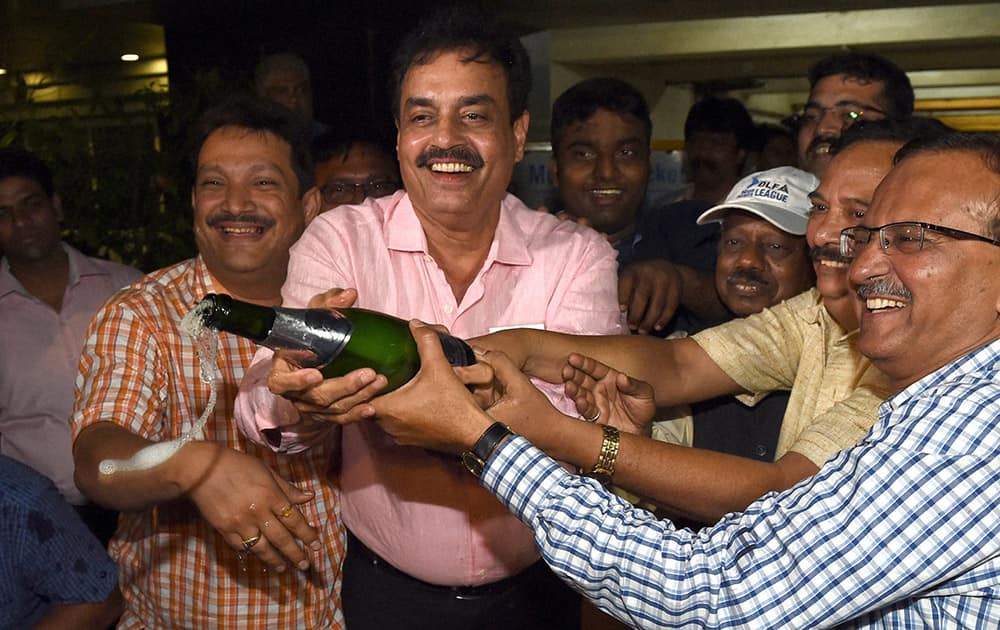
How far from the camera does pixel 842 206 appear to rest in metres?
2.33

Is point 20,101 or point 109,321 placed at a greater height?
point 20,101

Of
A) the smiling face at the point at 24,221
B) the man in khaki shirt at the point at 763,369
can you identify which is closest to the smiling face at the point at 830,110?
the man in khaki shirt at the point at 763,369

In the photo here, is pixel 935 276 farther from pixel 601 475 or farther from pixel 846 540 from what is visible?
pixel 601 475

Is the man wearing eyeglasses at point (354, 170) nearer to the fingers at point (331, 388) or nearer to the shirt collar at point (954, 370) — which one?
the fingers at point (331, 388)

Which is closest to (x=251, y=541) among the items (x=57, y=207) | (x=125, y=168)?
(x=57, y=207)

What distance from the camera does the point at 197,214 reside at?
8.76 ft

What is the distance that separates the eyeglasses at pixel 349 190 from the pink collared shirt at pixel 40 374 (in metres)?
1.38

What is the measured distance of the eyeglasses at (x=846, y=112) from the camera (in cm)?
318

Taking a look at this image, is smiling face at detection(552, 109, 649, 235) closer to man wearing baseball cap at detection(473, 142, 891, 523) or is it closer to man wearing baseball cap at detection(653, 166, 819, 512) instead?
man wearing baseball cap at detection(653, 166, 819, 512)

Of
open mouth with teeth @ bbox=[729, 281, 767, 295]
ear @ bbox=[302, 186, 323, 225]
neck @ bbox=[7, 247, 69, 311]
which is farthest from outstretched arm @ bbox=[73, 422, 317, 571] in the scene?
neck @ bbox=[7, 247, 69, 311]

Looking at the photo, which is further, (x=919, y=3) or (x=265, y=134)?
(x=919, y=3)

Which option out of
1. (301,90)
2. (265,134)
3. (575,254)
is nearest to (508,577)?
(575,254)

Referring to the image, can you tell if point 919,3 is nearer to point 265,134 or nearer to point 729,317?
point 729,317

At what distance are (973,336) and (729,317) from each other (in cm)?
153
